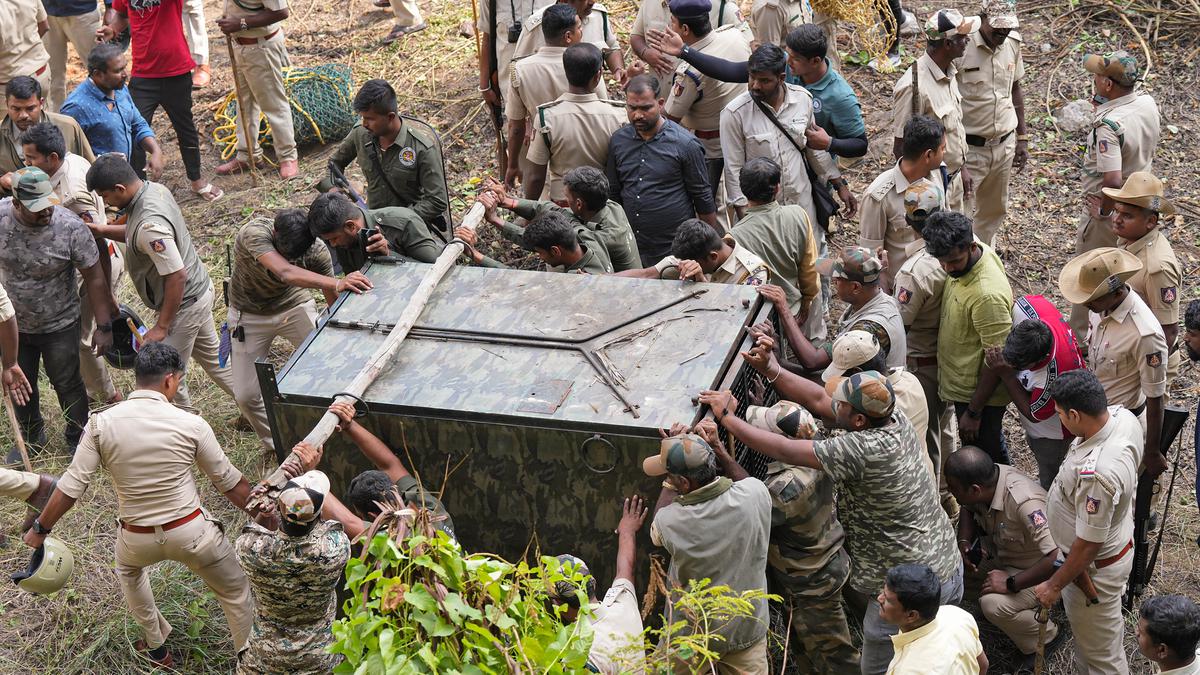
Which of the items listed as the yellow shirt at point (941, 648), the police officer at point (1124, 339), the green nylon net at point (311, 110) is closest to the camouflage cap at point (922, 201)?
the police officer at point (1124, 339)

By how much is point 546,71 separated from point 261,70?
3.04 metres

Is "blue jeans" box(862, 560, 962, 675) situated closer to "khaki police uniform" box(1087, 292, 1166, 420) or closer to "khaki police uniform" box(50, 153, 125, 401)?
"khaki police uniform" box(1087, 292, 1166, 420)

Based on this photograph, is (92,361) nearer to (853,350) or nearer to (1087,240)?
(853,350)

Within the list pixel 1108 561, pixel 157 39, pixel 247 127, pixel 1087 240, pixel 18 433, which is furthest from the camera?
pixel 247 127

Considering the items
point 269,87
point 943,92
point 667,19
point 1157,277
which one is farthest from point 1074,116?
point 269,87

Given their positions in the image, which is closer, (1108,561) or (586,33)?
(1108,561)

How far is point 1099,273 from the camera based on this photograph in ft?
19.6

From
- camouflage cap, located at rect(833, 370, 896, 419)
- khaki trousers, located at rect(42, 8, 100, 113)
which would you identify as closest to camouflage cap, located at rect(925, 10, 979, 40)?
camouflage cap, located at rect(833, 370, 896, 419)

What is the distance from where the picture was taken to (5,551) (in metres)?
6.87

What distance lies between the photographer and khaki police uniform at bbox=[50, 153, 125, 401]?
7.61 meters

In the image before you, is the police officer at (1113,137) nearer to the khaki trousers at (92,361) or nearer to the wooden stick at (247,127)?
the khaki trousers at (92,361)

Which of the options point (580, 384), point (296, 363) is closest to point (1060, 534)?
point (580, 384)

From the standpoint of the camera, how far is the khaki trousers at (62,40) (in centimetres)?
1041

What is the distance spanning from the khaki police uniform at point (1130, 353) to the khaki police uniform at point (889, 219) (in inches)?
Result: 46.2
